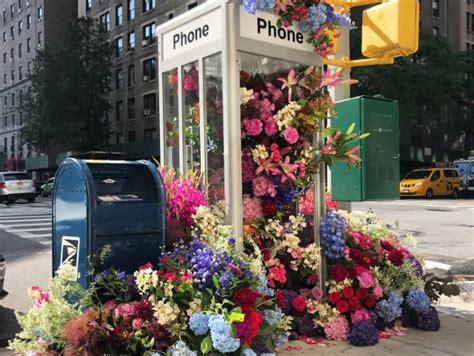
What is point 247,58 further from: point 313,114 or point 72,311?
point 72,311

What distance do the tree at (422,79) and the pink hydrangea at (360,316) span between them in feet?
94.7

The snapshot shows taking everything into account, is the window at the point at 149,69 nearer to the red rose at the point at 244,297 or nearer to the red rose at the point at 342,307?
the red rose at the point at 342,307

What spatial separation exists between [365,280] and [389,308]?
0.36 m

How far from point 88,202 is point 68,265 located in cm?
49

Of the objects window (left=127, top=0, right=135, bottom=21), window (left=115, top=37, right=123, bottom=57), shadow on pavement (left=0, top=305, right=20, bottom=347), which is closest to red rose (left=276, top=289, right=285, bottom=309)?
shadow on pavement (left=0, top=305, right=20, bottom=347)

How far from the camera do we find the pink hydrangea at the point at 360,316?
16.4 feet

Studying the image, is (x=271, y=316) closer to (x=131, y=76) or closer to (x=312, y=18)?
(x=312, y=18)

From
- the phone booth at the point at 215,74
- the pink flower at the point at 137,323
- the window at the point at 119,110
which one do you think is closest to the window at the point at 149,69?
the window at the point at 119,110

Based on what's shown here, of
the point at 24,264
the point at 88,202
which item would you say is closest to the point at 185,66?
the point at 88,202

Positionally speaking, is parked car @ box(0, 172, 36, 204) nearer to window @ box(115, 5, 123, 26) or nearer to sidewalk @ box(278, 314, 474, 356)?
window @ box(115, 5, 123, 26)

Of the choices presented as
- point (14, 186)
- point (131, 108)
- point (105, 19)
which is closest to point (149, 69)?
point (131, 108)

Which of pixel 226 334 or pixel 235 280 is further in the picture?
pixel 235 280

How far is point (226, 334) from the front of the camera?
358 centimetres

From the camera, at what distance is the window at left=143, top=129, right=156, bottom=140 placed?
147ft
